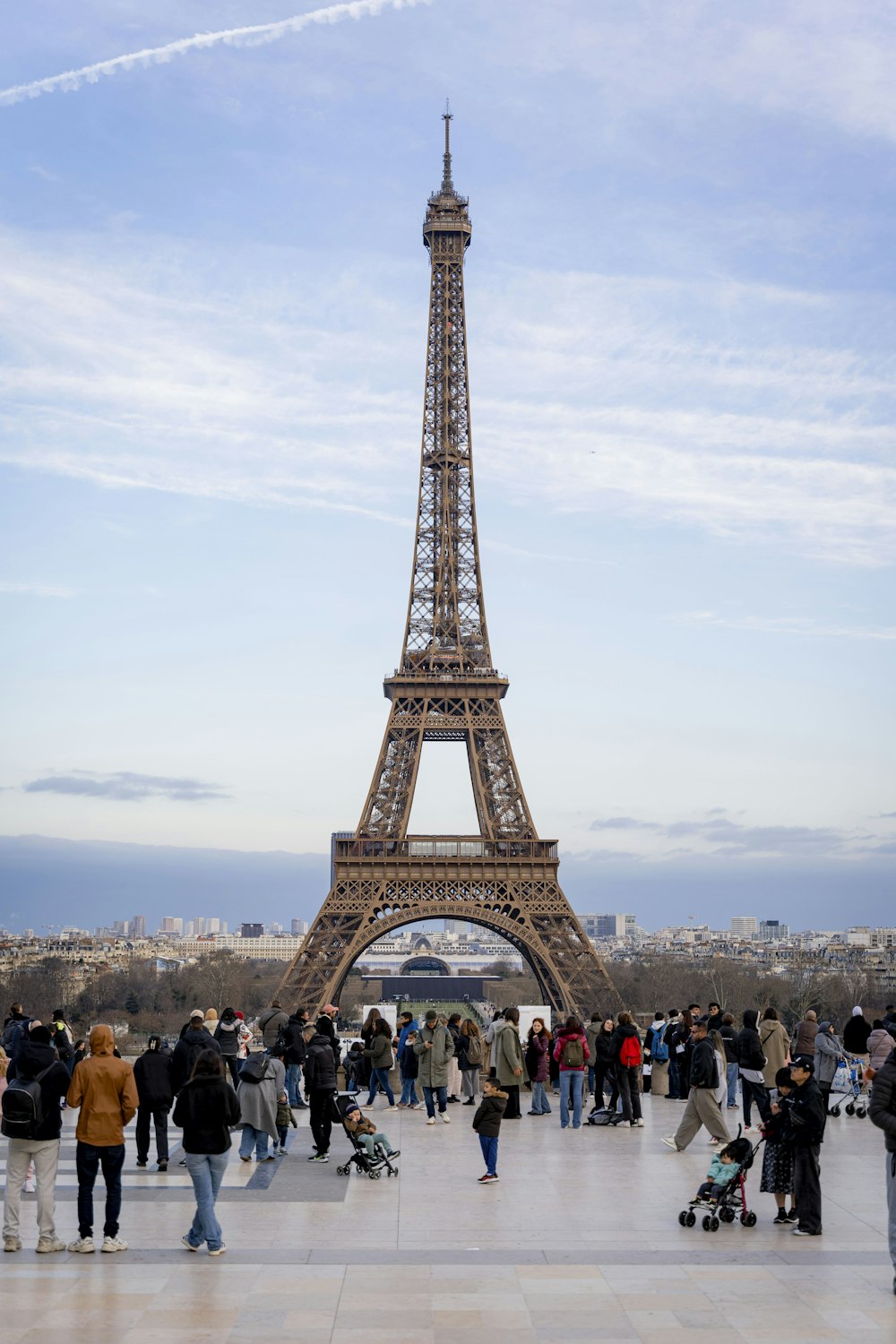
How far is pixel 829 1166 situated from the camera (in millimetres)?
18109

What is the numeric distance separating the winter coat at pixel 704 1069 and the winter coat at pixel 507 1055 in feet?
11.4

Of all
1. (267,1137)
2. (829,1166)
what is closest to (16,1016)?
(267,1137)

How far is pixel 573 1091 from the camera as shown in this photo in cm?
2138

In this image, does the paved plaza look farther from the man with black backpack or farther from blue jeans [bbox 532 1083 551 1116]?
blue jeans [bbox 532 1083 551 1116]

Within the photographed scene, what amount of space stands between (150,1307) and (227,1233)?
278 cm

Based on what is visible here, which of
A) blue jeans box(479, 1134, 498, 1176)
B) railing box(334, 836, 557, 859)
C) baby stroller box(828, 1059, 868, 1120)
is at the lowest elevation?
baby stroller box(828, 1059, 868, 1120)

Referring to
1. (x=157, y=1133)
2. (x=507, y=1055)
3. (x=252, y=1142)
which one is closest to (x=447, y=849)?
(x=507, y=1055)

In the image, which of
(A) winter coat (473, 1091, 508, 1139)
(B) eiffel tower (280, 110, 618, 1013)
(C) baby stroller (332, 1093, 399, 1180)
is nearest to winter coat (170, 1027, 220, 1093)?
(C) baby stroller (332, 1093, 399, 1180)

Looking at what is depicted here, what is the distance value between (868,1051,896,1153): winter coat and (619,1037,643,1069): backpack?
9356mm

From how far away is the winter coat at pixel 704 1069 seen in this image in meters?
16.9

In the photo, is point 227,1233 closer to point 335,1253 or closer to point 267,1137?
point 335,1253

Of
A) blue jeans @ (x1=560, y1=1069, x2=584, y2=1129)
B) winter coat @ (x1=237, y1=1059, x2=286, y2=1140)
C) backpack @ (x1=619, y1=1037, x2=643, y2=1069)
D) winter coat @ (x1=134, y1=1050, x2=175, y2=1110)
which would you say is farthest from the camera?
blue jeans @ (x1=560, y1=1069, x2=584, y2=1129)

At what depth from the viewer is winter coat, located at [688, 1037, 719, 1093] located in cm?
1686

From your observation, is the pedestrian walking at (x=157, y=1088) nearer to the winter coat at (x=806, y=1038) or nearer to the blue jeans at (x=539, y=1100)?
the blue jeans at (x=539, y=1100)
